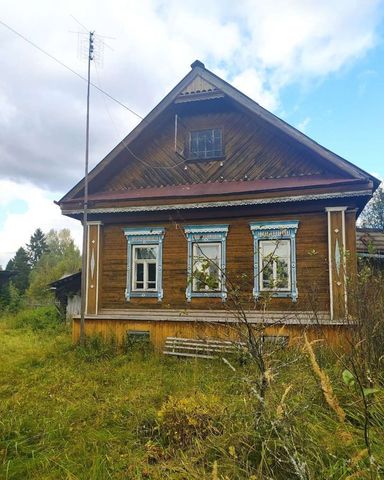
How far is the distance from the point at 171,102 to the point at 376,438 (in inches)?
414

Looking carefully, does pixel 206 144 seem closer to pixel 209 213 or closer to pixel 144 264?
pixel 209 213

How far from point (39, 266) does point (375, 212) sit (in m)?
51.2

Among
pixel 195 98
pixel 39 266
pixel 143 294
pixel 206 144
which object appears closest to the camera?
pixel 143 294

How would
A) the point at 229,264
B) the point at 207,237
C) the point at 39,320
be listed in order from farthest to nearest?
1. the point at 39,320
2. the point at 207,237
3. the point at 229,264

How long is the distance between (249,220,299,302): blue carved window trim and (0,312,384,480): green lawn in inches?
128

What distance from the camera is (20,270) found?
2077 inches

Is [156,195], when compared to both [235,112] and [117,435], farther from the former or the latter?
[117,435]

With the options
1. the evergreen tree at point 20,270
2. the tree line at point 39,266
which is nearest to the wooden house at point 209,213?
the tree line at point 39,266

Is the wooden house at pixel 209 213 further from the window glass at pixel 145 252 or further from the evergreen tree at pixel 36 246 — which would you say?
the evergreen tree at pixel 36 246

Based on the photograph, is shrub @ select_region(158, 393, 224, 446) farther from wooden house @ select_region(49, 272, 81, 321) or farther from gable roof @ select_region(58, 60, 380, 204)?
wooden house @ select_region(49, 272, 81, 321)

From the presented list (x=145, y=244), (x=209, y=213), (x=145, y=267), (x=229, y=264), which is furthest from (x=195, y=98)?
(x=145, y=267)

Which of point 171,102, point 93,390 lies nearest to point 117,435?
point 93,390

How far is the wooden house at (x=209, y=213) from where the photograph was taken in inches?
382

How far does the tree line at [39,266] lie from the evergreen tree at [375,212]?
104ft
